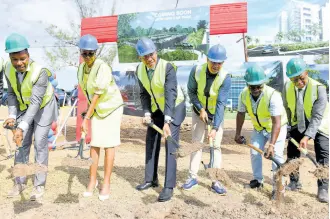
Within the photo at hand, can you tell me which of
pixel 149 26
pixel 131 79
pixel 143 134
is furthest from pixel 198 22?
pixel 143 134

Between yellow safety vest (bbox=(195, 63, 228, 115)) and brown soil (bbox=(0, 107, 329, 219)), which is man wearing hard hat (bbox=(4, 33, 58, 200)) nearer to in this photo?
brown soil (bbox=(0, 107, 329, 219))

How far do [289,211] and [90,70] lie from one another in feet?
8.46

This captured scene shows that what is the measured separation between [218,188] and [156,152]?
87 centimetres

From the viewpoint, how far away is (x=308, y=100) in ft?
13.6

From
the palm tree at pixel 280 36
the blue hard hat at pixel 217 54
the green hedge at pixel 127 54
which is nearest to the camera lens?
the blue hard hat at pixel 217 54

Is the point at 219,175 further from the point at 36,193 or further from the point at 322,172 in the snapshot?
the point at 36,193

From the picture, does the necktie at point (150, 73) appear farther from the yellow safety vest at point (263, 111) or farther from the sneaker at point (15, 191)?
the sneaker at point (15, 191)

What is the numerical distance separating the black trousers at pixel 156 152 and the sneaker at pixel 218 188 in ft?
2.04

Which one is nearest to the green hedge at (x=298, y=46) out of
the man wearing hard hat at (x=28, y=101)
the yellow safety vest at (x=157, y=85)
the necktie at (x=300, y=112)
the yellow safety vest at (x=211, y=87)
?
the necktie at (x=300, y=112)

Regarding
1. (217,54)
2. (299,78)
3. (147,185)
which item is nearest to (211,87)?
(217,54)

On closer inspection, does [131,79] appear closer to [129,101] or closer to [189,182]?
[129,101]

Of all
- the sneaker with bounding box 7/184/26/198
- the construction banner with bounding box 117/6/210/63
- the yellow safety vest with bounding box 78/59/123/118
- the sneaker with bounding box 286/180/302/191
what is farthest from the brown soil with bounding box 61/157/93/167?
the construction banner with bounding box 117/6/210/63

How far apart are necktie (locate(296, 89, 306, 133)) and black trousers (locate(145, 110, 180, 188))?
1436mm

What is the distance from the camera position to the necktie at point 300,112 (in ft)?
13.8
